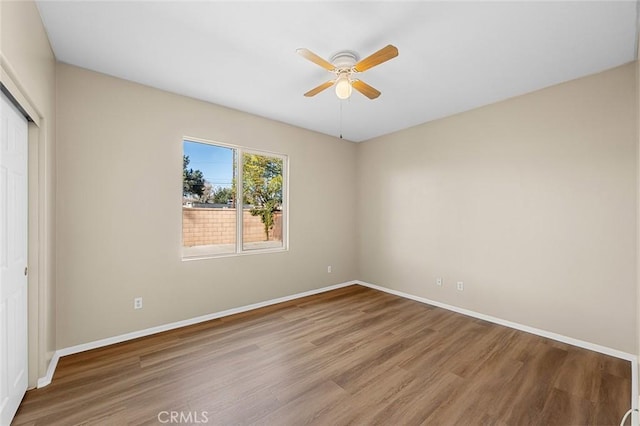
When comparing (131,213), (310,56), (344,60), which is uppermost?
(344,60)

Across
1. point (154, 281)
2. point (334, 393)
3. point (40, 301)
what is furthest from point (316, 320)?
point (40, 301)

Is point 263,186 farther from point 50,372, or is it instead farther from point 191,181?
point 50,372

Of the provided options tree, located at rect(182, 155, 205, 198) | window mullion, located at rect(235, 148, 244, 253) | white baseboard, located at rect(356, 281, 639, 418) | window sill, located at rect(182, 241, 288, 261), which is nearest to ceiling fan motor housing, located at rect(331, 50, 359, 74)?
window mullion, located at rect(235, 148, 244, 253)

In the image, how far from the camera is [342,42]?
223cm

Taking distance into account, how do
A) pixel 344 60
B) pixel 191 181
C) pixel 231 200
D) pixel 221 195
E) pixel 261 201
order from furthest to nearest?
pixel 261 201
pixel 231 200
pixel 221 195
pixel 191 181
pixel 344 60

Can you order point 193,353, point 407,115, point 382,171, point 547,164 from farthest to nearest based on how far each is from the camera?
point 382,171
point 407,115
point 547,164
point 193,353

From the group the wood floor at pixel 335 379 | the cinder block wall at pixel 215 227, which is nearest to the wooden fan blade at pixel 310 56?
the cinder block wall at pixel 215 227

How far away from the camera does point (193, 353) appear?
261 cm

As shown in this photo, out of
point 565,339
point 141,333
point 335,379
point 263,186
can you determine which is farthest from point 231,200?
point 565,339

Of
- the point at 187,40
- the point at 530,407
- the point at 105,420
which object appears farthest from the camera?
the point at 187,40

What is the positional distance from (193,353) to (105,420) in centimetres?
86

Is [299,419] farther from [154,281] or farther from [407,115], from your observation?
[407,115]

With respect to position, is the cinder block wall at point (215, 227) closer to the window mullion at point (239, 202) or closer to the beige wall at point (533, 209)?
the window mullion at point (239, 202)

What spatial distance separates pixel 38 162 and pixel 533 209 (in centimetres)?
471
